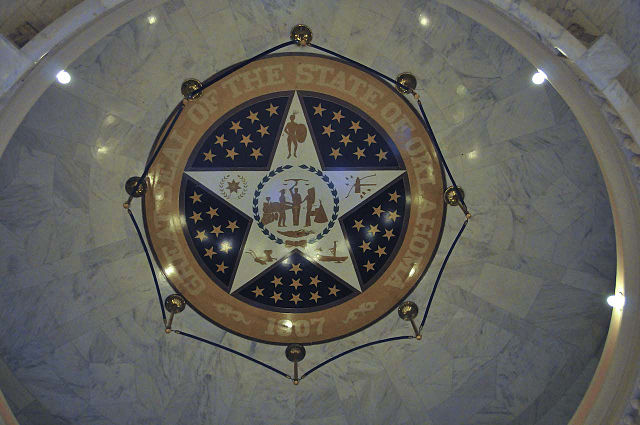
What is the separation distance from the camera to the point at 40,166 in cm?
1198

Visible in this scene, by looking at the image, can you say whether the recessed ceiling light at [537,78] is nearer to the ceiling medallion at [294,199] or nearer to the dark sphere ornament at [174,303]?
the ceiling medallion at [294,199]

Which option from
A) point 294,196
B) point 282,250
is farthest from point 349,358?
point 294,196

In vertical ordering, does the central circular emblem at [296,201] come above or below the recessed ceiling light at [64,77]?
below

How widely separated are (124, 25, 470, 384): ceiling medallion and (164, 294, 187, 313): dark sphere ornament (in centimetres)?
3

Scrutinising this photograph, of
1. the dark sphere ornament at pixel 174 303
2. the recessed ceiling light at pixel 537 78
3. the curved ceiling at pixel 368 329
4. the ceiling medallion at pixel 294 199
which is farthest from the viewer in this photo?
the dark sphere ornament at pixel 174 303

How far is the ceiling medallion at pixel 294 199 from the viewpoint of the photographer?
40.9 ft

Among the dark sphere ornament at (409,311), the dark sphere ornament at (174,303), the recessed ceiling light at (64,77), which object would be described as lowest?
the dark sphere ornament at (409,311)

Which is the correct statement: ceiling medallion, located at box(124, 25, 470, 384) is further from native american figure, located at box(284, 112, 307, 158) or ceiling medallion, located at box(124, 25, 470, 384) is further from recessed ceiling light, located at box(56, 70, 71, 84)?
recessed ceiling light, located at box(56, 70, 71, 84)

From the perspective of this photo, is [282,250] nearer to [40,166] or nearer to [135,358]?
[135,358]

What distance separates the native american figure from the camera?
12.7 meters

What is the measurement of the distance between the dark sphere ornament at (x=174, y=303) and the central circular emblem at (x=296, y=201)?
0.65 ft

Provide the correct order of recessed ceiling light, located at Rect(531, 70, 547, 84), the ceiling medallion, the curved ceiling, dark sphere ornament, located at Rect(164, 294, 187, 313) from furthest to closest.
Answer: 1. dark sphere ornament, located at Rect(164, 294, 187, 313)
2. the ceiling medallion
3. the curved ceiling
4. recessed ceiling light, located at Rect(531, 70, 547, 84)

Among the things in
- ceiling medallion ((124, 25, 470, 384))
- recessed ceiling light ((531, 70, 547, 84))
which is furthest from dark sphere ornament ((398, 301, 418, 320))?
recessed ceiling light ((531, 70, 547, 84))

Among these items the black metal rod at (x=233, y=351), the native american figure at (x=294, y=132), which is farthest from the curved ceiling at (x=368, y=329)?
the native american figure at (x=294, y=132)
